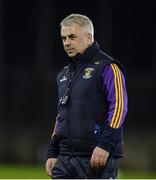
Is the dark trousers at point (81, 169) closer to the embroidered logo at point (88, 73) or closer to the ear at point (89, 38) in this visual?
the embroidered logo at point (88, 73)

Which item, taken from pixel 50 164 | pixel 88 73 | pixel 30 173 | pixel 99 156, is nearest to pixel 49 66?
pixel 30 173

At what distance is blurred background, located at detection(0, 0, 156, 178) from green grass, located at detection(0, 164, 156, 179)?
0.64 m

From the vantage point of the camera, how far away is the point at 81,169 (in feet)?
26.2

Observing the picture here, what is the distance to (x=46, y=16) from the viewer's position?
64.1 feet

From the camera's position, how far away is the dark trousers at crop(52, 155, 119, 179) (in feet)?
26.0

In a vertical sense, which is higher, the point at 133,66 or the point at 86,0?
the point at 86,0

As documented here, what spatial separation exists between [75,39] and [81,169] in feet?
3.45

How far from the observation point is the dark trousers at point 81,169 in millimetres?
7934

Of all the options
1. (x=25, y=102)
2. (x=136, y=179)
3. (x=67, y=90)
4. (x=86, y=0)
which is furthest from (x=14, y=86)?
(x=67, y=90)

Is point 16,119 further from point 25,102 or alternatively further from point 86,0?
point 86,0

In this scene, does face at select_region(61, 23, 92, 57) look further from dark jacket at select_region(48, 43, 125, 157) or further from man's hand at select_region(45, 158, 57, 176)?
man's hand at select_region(45, 158, 57, 176)

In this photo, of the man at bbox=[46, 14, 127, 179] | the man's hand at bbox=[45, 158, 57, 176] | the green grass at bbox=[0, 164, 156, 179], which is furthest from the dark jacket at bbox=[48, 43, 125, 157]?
the green grass at bbox=[0, 164, 156, 179]

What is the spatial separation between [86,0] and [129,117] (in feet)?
7.96

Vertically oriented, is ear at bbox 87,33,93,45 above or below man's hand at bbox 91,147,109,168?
above
